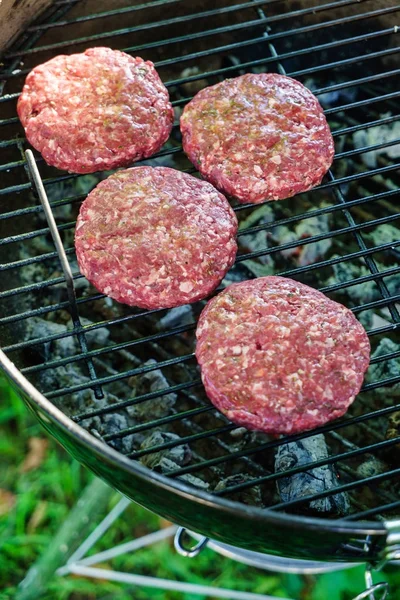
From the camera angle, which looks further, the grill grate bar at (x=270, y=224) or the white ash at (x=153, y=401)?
the white ash at (x=153, y=401)

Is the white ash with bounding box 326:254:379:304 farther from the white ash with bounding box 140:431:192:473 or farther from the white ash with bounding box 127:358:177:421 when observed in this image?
the white ash with bounding box 140:431:192:473

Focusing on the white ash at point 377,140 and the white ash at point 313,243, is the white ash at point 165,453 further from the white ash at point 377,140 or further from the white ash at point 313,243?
the white ash at point 377,140

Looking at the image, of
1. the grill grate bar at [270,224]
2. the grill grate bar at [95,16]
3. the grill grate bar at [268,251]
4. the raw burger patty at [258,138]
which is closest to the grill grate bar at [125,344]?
the grill grate bar at [268,251]

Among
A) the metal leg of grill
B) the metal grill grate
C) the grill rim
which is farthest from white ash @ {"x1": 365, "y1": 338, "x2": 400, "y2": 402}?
the grill rim

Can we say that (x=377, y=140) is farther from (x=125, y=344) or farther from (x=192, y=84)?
(x=125, y=344)

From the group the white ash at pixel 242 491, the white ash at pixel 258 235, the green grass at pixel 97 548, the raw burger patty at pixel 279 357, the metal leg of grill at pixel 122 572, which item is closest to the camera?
the raw burger patty at pixel 279 357

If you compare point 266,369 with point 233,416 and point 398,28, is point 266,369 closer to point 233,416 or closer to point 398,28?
point 233,416

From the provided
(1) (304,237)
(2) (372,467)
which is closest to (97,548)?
(2) (372,467)
